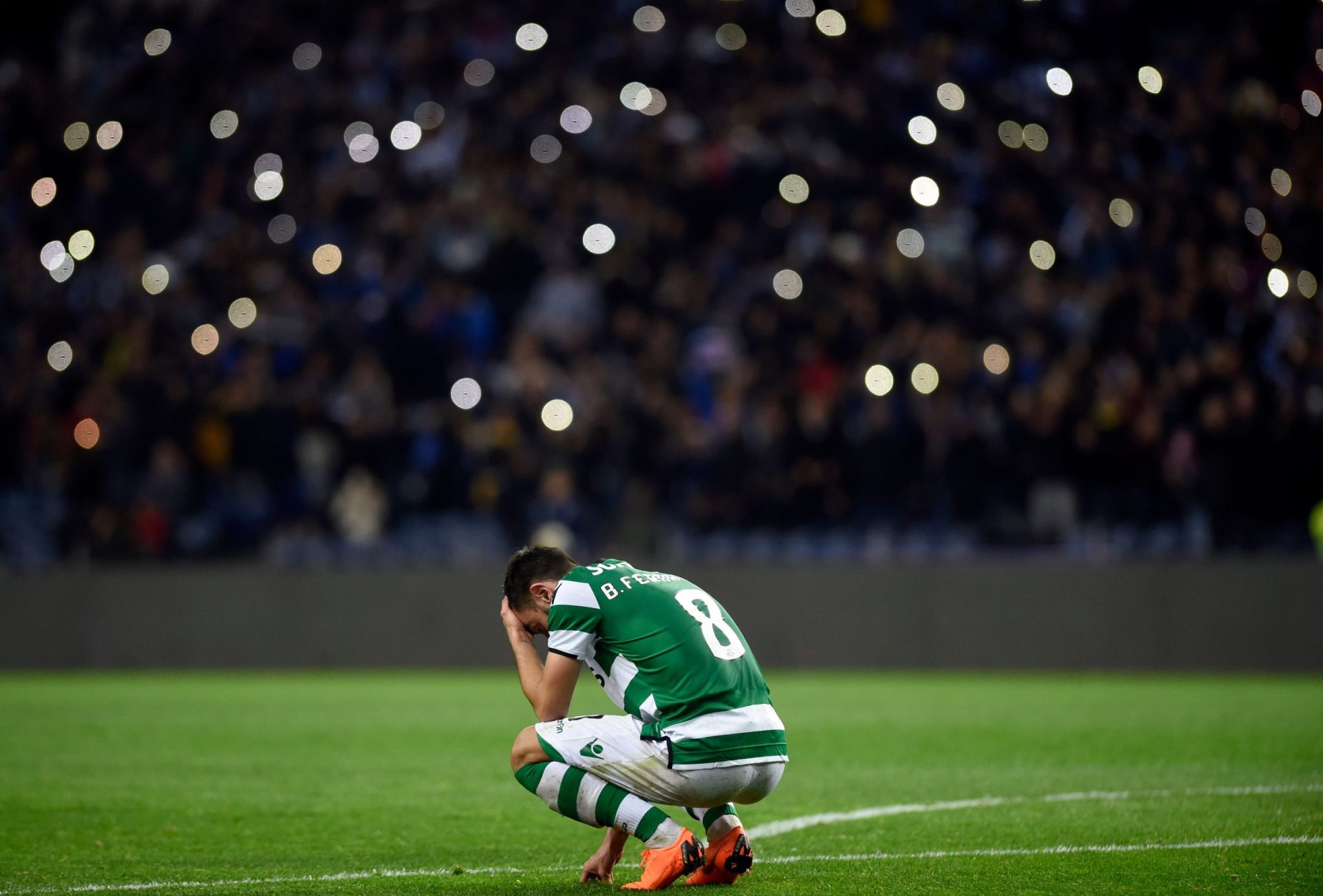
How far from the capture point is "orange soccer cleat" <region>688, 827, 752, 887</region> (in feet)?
18.0

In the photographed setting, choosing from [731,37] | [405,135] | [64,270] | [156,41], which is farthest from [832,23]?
[64,270]

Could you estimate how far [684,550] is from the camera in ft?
57.3

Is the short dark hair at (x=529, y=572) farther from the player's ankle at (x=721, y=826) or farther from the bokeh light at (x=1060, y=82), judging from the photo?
the bokeh light at (x=1060, y=82)

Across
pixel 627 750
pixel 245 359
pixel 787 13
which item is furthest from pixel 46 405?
pixel 627 750

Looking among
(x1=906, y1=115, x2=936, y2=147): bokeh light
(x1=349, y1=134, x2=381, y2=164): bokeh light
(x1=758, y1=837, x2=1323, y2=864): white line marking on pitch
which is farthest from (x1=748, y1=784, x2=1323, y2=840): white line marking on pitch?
(x1=349, y1=134, x2=381, y2=164): bokeh light

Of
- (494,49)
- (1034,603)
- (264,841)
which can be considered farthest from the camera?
(494,49)

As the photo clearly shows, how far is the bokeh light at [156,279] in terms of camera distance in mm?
20828

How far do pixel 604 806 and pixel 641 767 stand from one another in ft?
0.71

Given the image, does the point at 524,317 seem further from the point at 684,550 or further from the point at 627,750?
the point at 627,750

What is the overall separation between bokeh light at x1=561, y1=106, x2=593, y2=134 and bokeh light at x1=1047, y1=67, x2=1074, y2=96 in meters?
6.26

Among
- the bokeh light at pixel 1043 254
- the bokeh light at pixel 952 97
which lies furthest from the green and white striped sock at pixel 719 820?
the bokeh light at pixel 952 97

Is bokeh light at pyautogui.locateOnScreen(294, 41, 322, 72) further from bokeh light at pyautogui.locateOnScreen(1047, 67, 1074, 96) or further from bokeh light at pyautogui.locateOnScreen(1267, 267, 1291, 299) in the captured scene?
bokeh light at pyautogui.locateOnScreen(1267, 267, 1291, 299)

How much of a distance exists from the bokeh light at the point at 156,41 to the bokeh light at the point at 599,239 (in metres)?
7.87

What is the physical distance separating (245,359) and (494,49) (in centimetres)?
675
